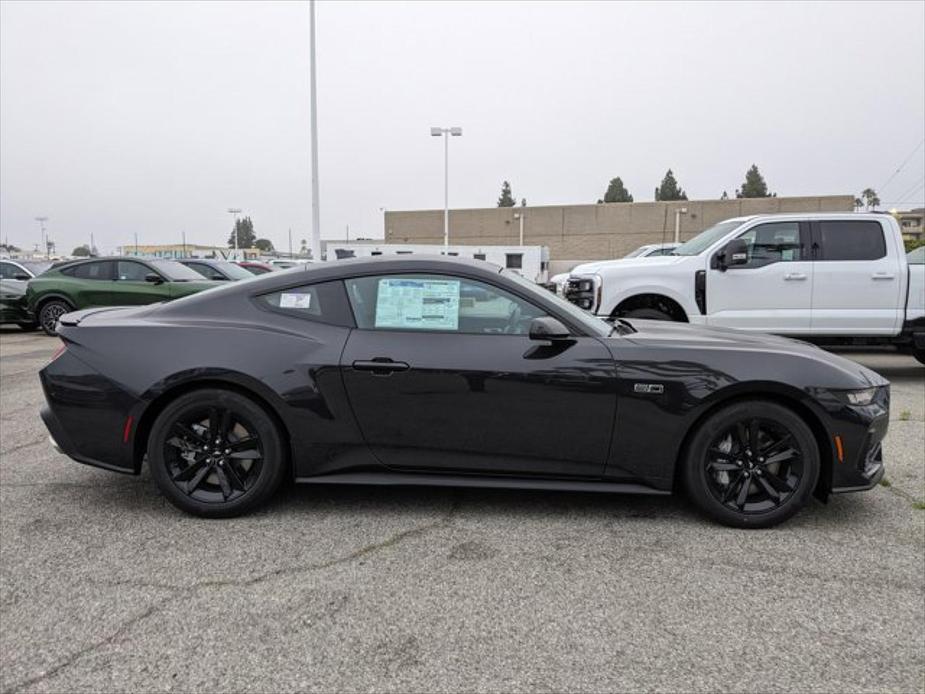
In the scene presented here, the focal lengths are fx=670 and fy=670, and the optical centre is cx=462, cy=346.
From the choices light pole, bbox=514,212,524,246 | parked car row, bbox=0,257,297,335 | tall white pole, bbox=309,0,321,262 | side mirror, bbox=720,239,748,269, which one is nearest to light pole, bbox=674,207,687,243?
light pole, bbox=514,212,524,246

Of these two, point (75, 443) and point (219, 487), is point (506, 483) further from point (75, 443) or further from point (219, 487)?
point (75, 443)

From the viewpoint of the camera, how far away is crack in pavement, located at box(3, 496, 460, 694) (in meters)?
2.32

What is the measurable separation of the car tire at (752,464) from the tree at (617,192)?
90015 mm

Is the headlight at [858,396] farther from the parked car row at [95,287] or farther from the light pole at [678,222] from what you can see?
the light pole at [678,222]

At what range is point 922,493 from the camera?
4020 mm

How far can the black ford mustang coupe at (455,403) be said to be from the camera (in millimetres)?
3406

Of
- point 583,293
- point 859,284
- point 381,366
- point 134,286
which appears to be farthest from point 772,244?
point 134,286

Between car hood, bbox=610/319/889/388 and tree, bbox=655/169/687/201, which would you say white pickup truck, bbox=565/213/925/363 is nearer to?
car hood, bbox=610/319/889/388

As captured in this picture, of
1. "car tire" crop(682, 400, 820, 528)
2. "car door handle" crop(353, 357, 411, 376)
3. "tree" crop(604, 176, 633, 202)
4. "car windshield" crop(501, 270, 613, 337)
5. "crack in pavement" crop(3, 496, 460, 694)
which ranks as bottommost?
"crack in pavement" crop(3, 496, 460, 694)

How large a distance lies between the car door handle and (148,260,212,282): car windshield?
964 cm

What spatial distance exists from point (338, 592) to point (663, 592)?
1.38 metres

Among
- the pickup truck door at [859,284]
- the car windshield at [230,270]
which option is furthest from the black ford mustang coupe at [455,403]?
the car windshield at [230,270]

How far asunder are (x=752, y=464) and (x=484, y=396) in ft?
4.67

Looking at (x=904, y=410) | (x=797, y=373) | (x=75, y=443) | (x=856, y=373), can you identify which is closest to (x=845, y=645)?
(x=797, y=373)
